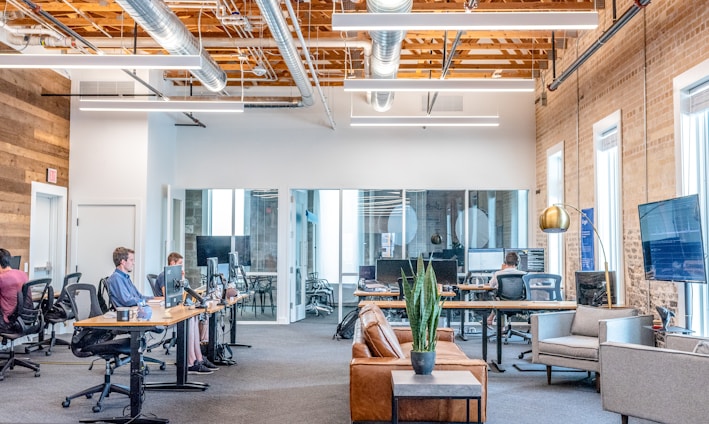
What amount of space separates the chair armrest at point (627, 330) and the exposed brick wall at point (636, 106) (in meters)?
0.48

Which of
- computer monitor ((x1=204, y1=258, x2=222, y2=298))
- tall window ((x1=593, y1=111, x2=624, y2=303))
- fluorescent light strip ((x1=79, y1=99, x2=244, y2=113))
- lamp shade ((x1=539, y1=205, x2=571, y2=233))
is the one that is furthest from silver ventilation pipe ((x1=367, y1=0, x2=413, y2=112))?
computer monitor ((x1=204, y1=258, x2=222, y2=298))

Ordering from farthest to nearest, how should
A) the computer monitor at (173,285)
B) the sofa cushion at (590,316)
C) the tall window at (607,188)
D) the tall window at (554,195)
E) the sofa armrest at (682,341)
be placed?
the tall window at (554,195) < the tall window at (607,188) < the sofa cushion at (590,316) < the computer monitor at (173,285) < the sofa armrest at (682,341)

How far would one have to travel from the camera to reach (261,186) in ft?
38.5

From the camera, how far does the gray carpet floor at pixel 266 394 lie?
526 centimetres

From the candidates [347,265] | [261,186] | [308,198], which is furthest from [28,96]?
[347,265]

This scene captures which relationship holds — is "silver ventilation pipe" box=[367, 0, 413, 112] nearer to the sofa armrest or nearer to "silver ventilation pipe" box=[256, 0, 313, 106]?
"silver ventilation pipe" box=[256, 0, 313, 106]

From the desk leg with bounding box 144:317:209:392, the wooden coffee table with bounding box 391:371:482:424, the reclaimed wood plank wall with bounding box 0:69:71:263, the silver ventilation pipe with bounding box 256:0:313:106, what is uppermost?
the silver ventilation pipe with bounding box 256:0:313:106

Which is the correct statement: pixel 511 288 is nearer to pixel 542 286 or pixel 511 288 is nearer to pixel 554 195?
pixel 542 286

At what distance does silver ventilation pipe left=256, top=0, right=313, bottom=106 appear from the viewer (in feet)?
19.6

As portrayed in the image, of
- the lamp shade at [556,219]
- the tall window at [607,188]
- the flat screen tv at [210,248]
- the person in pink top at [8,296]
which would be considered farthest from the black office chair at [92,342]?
the tall window at [607,188]

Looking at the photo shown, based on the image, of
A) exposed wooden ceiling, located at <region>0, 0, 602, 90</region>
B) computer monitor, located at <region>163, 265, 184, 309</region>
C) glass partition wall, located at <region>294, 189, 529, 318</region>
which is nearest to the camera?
computer monitor, located at <region>163, 265, 184, 309</region>

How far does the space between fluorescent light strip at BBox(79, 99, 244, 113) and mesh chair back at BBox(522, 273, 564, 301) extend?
14.3 ft

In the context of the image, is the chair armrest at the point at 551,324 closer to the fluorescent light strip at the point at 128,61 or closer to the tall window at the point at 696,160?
the tall window at the point at 696,160

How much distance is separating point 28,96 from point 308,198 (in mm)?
4917
